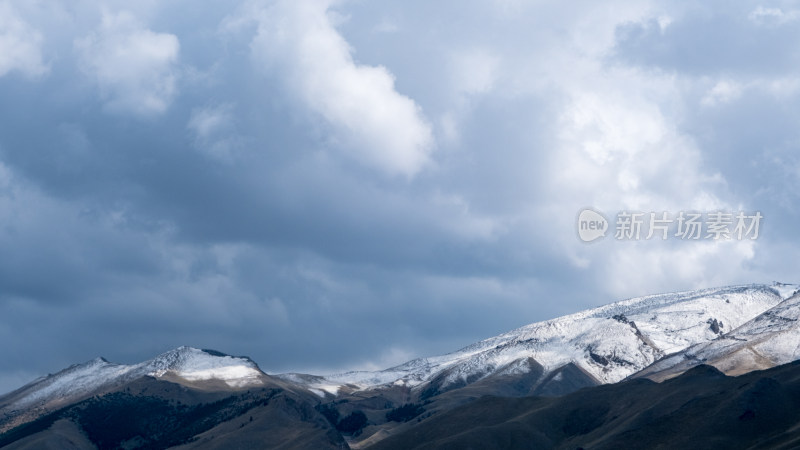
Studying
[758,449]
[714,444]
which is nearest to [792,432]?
[758,449]

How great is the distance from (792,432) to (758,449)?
813cm

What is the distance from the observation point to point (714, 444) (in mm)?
198625

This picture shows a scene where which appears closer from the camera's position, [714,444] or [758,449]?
[758,449]

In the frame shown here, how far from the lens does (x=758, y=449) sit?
181000mm

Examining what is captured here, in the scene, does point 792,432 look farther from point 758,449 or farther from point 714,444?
point 714,444

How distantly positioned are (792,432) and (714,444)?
20145mm

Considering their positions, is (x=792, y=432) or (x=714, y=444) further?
(x=714, y=444)

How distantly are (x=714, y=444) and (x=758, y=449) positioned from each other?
59.5ft

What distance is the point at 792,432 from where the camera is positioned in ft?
598
